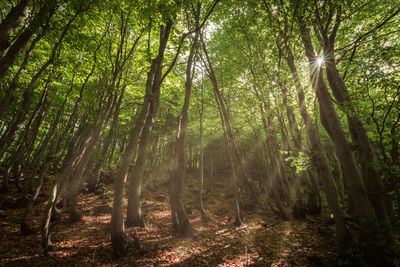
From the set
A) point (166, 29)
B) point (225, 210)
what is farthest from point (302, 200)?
point (166, 29)

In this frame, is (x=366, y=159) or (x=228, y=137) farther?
(x=228, y=137)

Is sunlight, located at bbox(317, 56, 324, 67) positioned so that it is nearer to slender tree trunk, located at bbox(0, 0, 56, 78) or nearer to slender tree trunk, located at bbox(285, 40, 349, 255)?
slender tree trunk, located at bbox(285, 40, 349, 255)

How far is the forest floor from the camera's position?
516 centimetres

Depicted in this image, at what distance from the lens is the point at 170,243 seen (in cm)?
676

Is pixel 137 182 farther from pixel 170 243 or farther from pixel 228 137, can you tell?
pixel 228 137

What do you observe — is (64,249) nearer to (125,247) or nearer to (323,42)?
(125,247)

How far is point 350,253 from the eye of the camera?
4.47 metres

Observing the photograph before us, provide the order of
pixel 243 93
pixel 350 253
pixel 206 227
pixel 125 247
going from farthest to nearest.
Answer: pixel 243 93
pixel 206 227
pixel 125 247
pixel 350 253

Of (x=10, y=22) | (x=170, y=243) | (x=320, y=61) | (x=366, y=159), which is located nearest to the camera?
(x=10, y=22)

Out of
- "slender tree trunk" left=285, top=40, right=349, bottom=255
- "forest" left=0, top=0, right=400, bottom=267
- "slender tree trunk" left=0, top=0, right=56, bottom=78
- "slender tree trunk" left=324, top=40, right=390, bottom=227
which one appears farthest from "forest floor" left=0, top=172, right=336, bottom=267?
"slender tree trunk" left=0, top=0, right=56, bottom=78

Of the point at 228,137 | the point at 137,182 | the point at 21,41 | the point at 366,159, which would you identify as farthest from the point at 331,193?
the point at 21,41

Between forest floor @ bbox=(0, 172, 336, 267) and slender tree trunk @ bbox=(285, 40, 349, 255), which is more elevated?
slender tree trunk @ bbox=(285, 40, 349, 255)

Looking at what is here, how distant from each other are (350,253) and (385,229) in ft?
3.73

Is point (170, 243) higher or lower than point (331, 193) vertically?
lower
